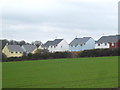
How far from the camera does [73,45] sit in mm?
75938

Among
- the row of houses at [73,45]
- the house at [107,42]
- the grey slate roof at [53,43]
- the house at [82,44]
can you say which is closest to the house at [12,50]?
the row of houses at [73,45]

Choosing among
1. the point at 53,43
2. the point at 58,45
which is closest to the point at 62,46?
the point at 58,45

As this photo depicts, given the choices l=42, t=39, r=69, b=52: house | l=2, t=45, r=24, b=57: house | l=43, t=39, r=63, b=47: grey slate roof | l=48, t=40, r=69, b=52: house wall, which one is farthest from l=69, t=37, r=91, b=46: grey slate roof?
l=2, t=45, r=24, b=57: house

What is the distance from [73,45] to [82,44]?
154 inches

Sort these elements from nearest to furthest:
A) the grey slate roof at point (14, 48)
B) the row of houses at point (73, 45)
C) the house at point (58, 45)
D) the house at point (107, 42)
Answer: the house at point (107, 42)
the row of houses at point (73, 45)
the grey slate roof at point (14, 48)
the house at point (58, 45)

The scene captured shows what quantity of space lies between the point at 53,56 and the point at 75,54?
3.40 m

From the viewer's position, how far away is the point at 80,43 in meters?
73.4

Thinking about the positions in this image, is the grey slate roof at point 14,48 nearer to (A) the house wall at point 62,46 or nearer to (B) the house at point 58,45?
(B) the house at point 58,45

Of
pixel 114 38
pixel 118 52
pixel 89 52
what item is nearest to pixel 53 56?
pixel 89 52

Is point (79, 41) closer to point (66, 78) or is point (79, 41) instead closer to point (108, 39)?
point (108, 39)

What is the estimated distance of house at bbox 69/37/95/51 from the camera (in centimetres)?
7156

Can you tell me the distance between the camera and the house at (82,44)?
235 ft

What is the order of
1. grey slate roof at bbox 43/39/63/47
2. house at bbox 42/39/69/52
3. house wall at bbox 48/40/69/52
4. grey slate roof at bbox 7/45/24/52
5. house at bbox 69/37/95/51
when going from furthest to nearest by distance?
grey slate roof at bbox 43/39/63/47
house at bbox 42/39/69/52
house wall at bbox 48/40/69/52
house at bbox 69/37/95/51
grey slate roof at bbox 7/45/24/52

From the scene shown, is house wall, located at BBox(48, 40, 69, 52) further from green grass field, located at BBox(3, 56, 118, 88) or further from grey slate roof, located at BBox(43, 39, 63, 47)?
green grass field, located at BBox(3, 56, 118, 88)
